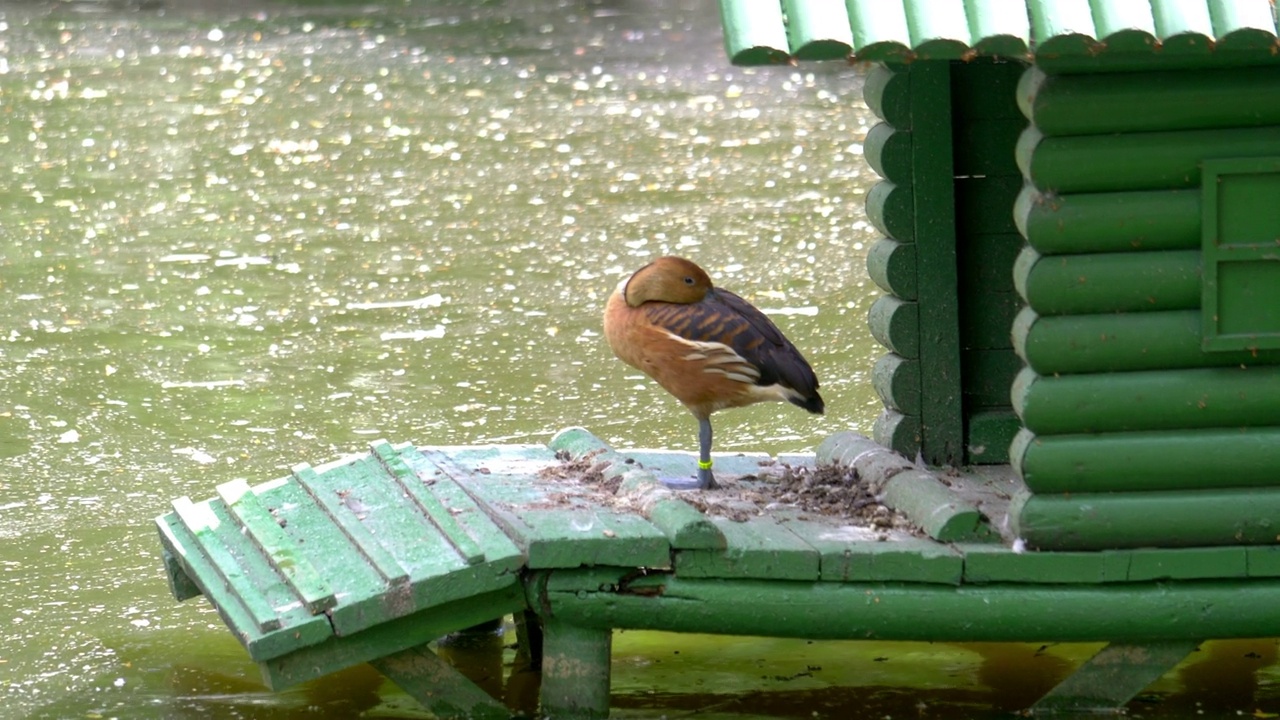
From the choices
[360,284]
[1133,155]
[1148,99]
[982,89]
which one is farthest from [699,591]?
[360,284]

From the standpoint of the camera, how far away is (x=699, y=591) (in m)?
5.27

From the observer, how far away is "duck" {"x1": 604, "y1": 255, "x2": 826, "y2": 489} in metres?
5.69

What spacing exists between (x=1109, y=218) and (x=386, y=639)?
2293 mm

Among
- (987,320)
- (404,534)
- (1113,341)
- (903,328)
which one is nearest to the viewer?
(1113,341)

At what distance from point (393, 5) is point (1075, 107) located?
17958 millimetres

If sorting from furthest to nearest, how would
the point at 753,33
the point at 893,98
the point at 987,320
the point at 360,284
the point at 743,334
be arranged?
the point at 360,284 < the point at 987,320 < the point at 893,98 < the point at 743,334 < the point at 753,33

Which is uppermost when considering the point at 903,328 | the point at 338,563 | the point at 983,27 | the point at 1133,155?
the point at 983,27

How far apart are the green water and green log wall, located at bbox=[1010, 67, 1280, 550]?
0.85 meters

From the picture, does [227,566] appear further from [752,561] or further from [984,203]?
[984,203]

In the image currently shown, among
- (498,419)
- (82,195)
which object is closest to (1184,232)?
(498,419)

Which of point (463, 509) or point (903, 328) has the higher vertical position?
point (903, 328)

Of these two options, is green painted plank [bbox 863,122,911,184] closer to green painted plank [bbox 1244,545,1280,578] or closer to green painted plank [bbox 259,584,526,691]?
green painted plank [bbox 1244,545,1280,578]

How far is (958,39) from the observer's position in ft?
15.3

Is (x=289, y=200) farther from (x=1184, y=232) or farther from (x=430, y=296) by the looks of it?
(x=1184, y=232)
